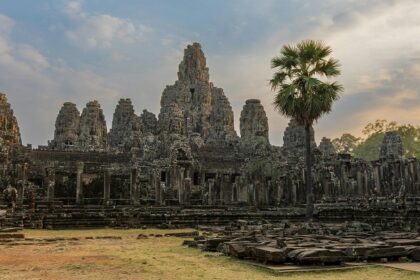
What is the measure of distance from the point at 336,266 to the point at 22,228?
590 inches

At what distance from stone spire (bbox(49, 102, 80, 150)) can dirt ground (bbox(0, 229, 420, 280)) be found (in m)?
51.8

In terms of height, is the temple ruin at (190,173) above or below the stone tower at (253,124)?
below

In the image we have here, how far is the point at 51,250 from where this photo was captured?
11508mm

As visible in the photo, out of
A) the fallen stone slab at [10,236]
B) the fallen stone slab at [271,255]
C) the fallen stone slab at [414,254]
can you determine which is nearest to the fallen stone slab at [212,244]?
the fallen stone slab at [271,255]

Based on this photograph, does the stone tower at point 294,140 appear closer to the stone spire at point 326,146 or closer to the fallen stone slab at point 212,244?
the stone spire at point 326,146

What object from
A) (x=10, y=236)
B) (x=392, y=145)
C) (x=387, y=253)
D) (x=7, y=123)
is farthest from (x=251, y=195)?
(x=7, y=123)

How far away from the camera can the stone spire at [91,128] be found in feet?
197

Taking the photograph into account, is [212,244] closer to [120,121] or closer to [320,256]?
[320,256]

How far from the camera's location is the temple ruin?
880 inches

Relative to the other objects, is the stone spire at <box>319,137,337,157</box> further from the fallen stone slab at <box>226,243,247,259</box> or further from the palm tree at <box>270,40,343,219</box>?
the fallen stone slab at <box>226,243,247,259</box>

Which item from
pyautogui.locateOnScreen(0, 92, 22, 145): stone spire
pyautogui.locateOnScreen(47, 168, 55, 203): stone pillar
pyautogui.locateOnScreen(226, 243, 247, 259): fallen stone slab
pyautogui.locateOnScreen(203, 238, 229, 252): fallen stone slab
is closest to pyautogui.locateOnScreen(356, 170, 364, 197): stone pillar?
pyautogui.locateOnScreen(203, 238, 229, 252): fallen stone slab

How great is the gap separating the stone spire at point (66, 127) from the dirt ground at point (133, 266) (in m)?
51.8

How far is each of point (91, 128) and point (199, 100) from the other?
21.2m

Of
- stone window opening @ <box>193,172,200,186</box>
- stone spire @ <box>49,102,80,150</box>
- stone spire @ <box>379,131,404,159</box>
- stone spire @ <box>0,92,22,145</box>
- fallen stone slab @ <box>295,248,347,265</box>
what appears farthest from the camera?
stone spire @ <box>49,102,80,150</box>
